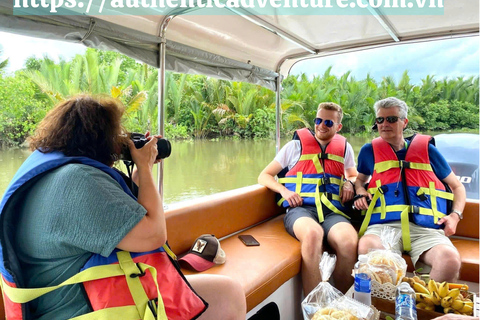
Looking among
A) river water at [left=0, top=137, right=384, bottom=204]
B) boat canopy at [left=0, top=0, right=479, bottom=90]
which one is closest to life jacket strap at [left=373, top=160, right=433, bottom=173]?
boat canopy at [left=0, top=0, right=479, bottom=90]

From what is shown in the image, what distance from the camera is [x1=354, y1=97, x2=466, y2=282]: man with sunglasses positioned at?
2355 mm

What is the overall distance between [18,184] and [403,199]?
2.37 metres

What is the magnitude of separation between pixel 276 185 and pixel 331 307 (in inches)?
58.8

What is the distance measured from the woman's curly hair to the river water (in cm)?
996

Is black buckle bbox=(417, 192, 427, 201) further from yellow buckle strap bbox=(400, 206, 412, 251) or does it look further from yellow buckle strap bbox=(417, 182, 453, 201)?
yellow buckle strap bbox=(400, 206, 412, 251)

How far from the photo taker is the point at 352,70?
1424 cm

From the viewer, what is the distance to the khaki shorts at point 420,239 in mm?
2236

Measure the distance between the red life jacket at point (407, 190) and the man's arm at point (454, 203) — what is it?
0.05 m

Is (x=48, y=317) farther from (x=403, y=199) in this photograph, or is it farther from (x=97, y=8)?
(x=403, y=199)

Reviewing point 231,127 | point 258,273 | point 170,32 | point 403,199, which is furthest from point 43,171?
point 231,127

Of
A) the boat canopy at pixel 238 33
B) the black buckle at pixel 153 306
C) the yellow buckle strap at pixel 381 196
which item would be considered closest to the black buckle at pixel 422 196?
the yellow buckle strap at pixel 381 196

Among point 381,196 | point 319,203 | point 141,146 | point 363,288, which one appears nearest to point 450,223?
point 381,196

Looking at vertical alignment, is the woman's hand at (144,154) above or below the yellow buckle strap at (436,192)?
above

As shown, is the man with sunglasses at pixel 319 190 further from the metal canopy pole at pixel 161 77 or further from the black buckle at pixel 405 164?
the metal canopy pole at pixel 161 77
